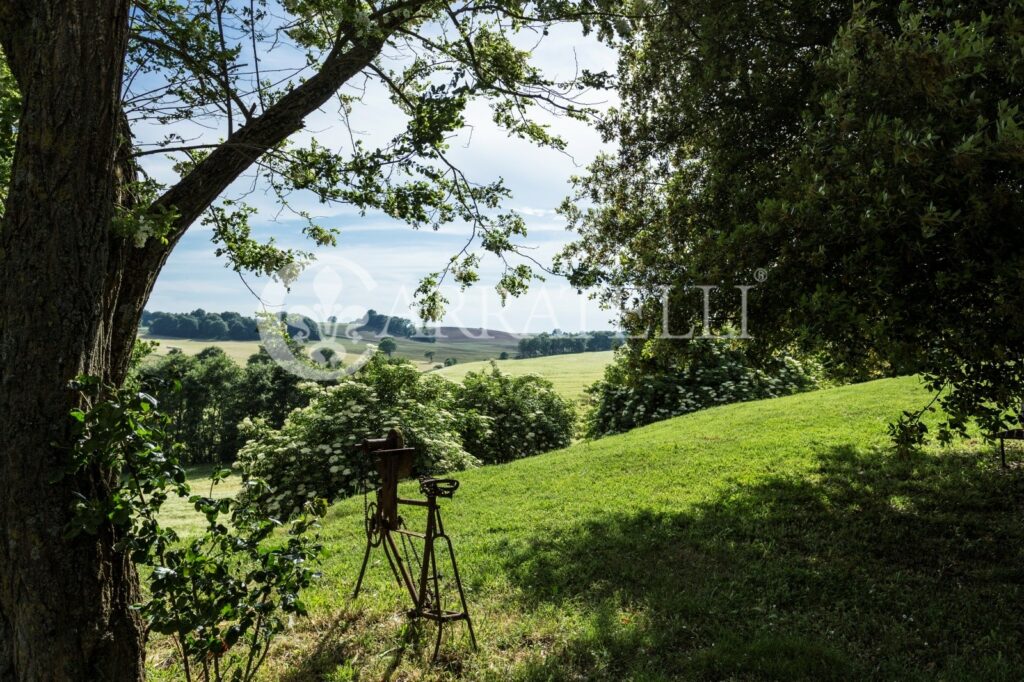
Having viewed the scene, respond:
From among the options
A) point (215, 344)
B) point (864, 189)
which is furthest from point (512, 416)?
point (215, 344)

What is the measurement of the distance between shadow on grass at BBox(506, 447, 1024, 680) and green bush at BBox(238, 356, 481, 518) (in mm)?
5573

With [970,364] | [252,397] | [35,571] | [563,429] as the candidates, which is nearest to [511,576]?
[35,571]

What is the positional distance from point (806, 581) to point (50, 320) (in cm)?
607

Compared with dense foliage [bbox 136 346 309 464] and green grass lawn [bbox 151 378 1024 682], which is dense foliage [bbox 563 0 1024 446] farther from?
dense foliage [bbox 136 346 309 464]

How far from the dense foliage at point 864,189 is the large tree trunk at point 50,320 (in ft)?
13.2

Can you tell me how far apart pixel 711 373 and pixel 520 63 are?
11699 millimetres

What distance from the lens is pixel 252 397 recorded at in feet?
130

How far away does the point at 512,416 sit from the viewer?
16.7 m

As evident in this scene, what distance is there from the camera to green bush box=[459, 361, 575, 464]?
Result: 1620 centimetres

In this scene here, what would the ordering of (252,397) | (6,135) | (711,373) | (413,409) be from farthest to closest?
(252,397) < (711,373) < (413,409) < (6,135)

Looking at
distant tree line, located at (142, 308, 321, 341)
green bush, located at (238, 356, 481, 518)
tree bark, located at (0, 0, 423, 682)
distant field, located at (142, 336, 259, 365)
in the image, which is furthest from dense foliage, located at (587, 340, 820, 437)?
distant tree line, located at (142, 308, 321, 341)

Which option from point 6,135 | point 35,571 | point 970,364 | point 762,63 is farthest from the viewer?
point 762,63

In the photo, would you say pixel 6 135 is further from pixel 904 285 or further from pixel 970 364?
pixel 970 364

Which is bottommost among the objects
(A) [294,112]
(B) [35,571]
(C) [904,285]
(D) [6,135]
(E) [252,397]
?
(E) [252,397]
